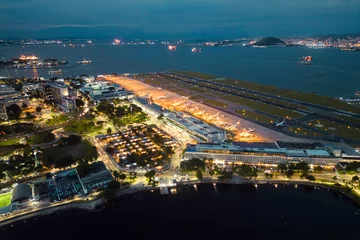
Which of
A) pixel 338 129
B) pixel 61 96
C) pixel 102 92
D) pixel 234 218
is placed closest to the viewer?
pixel 234 218

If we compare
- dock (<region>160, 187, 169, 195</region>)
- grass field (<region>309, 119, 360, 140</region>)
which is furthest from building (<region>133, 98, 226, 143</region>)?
grass field (<region>309, 119, 360, 140</region>)

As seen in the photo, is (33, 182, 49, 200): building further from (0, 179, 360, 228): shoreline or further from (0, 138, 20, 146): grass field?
(0, 138, 20, 146): grass field

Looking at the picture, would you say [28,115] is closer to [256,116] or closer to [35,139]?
[35,139]

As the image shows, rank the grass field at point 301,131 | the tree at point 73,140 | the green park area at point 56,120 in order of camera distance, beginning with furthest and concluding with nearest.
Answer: the green park area at point 56,120
the grass field at point 301,131
the tree at point 73,140

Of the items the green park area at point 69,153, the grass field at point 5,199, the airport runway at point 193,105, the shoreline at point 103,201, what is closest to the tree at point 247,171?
the shoreline at point 103,201

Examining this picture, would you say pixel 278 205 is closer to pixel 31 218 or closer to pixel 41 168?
pixel 31 218

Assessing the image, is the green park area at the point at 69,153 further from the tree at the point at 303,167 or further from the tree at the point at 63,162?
the tree at the point at 303,167

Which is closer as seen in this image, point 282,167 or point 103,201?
point 103,201

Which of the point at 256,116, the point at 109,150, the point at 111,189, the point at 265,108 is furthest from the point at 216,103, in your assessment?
the point at 111,189
